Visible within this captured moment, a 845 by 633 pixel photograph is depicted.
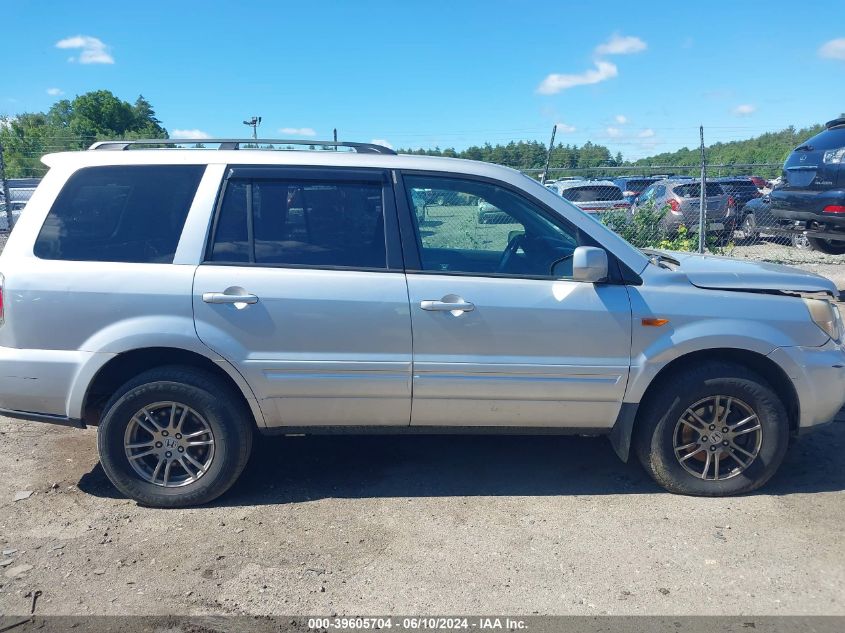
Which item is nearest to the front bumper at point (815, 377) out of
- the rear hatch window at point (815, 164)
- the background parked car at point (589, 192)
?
the rear hatch window at point (815, 164)

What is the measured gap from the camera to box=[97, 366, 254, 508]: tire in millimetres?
3887

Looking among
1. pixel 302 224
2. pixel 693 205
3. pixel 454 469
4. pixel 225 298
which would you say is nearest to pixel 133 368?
pixel 225 298

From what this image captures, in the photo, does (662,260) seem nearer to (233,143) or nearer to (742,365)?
(742,365)

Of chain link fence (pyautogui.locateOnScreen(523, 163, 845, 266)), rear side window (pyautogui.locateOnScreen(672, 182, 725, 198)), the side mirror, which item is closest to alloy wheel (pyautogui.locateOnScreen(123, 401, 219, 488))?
the side mirror

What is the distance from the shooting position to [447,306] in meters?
3.81

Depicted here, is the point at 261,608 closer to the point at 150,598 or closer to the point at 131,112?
the point at 150,598

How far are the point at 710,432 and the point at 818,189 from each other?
24.3ft

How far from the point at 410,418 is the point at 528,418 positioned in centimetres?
67

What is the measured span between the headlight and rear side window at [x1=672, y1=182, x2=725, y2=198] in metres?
12.0

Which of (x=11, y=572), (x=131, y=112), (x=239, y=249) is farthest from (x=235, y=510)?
(x=131, y=112)

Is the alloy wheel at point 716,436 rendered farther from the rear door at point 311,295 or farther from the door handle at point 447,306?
the rear door at point 311,295

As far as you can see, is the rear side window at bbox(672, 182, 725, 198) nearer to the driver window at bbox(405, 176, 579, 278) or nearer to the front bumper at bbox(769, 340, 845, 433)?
the front bumper at bbox(769, 340, 845, 433)

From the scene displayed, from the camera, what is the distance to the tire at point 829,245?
34.6 feet

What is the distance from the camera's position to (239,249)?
391 cm
